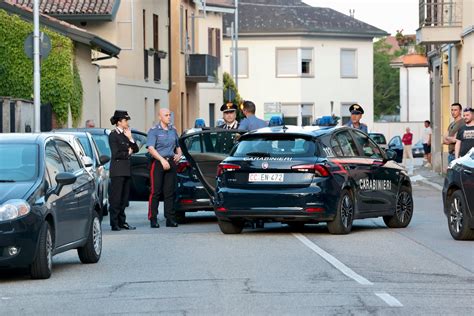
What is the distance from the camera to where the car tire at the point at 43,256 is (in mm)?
12750

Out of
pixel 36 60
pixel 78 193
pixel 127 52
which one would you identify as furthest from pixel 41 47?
pixel 78 193

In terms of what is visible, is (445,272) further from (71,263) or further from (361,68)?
(361,68)

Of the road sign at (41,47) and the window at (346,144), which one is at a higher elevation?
the road sign at (41,47)

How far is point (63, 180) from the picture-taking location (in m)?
13.5

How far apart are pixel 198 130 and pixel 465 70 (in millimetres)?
19248

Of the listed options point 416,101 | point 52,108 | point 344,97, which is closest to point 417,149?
point 344,97

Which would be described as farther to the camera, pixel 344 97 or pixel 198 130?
pixel 344 97

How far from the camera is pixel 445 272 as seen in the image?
13406 millimetres

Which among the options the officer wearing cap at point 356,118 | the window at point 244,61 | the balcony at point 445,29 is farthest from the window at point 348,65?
the officer wearing cap at point 356,118

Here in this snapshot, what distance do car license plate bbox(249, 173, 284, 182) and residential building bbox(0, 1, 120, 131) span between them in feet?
50.8

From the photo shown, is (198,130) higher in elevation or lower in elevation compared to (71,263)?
higher

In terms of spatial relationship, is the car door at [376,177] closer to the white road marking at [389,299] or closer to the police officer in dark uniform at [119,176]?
the police officer in dark uniform at [119,176]

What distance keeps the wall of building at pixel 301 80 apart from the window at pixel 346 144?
56785 mm

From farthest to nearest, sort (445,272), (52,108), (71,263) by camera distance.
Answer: (52,108) < (71,263) < (445,272)
